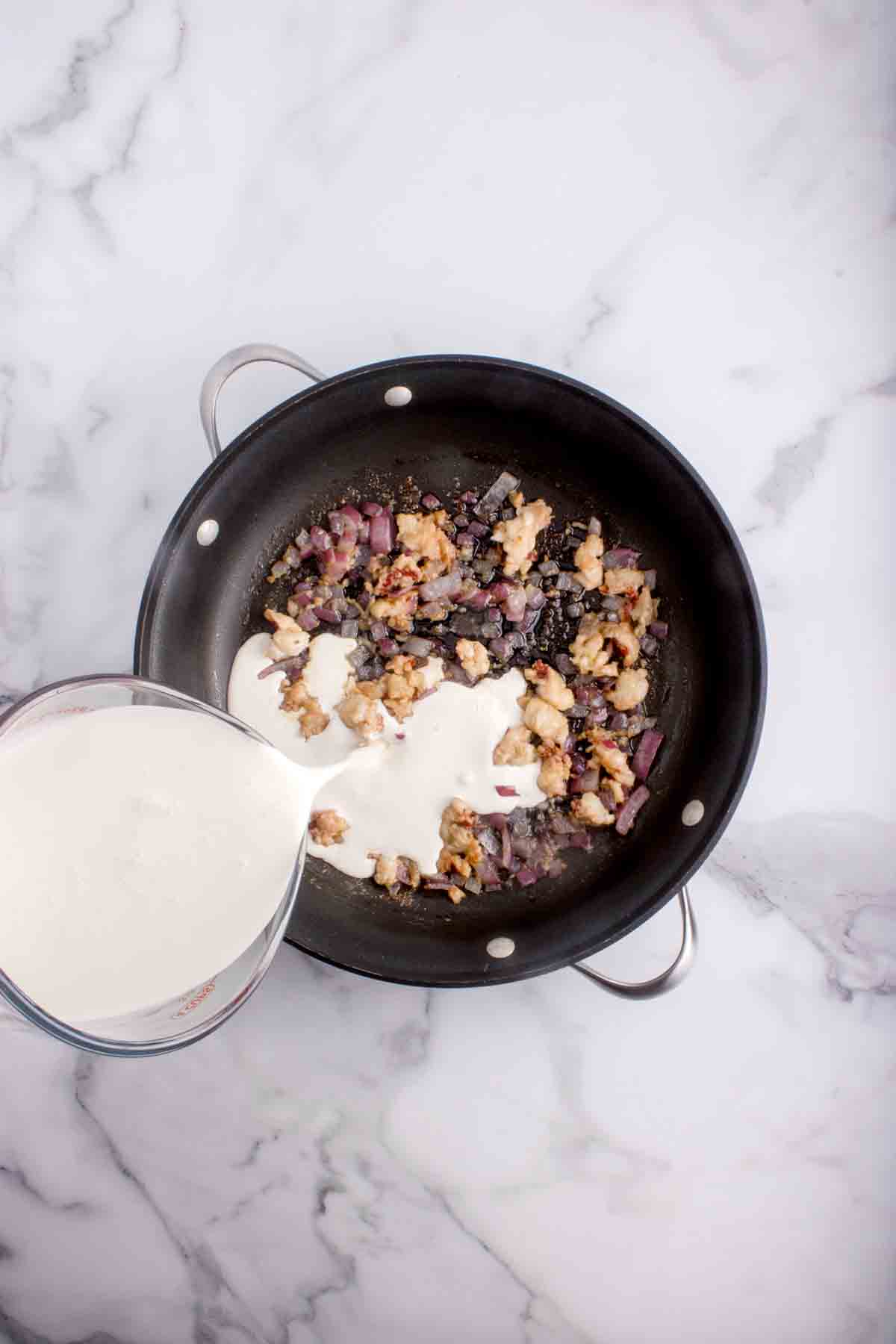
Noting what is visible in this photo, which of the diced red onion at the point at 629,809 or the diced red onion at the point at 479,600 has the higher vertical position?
the diced red onion at the point at 479,600

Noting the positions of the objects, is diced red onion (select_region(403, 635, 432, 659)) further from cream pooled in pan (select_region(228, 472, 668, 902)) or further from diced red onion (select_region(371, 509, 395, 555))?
diced red onion (select_region(371, 509, 395, 555))

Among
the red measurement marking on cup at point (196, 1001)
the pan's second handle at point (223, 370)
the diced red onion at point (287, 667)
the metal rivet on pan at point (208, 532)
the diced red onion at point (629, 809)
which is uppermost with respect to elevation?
the pan's second handle at point (223, 370)

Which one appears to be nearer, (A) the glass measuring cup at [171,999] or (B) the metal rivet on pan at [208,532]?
(A) the glass measuring cup at [171,999]

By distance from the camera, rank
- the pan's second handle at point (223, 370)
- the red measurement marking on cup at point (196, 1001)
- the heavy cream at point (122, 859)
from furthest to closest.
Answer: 1. the pan's second handle at point (223, 370)
2. the red measurement marking on cup at point (196, 1001)
3. the heavy cream at point (122, 859)

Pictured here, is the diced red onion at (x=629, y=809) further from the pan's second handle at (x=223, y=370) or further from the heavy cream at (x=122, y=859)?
the pan's second handle at (x=223, y=370)

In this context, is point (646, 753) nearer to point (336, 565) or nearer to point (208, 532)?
point (336, 565)

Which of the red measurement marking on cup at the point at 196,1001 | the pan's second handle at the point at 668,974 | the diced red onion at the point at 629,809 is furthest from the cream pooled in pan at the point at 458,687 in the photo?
the red measurement marking on cup at the point at 196,1001

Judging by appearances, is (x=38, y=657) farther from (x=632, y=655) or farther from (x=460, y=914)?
(x=632, y=655)
